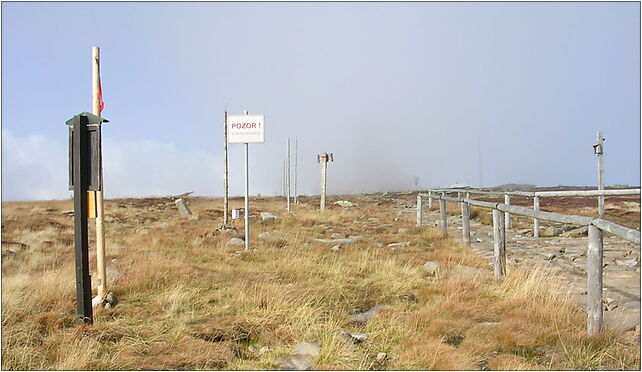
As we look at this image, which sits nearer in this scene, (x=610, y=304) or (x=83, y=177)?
(x=83, y=177)

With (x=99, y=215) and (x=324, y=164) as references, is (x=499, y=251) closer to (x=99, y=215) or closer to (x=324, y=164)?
(x=99, y=215)

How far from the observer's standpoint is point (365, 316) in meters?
4.65

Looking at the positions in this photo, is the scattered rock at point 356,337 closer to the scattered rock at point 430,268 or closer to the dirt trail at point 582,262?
the dirt trail at point 582,262

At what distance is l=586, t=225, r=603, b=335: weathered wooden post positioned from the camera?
3.47 metres

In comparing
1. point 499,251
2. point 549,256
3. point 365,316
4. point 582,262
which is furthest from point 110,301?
point 582,262

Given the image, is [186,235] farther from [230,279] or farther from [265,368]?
[265,368]

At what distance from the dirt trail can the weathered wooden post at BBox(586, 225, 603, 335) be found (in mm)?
481

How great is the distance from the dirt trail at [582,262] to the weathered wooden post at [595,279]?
18.9 inches

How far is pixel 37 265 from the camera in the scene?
8164 mm

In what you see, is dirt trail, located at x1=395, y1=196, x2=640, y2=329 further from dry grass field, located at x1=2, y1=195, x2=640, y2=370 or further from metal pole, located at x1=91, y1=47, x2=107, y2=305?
metal pole, located at x1=91, y1=47, x2=107, y2=305

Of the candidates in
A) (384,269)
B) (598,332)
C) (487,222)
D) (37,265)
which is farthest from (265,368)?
(487,222)

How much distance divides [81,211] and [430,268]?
5022 millimetres

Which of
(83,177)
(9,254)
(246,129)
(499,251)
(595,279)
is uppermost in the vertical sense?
(246,129)

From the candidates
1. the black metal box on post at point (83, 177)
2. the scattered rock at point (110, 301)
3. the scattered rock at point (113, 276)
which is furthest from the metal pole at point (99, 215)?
the scattered rock at point (113, 276)
